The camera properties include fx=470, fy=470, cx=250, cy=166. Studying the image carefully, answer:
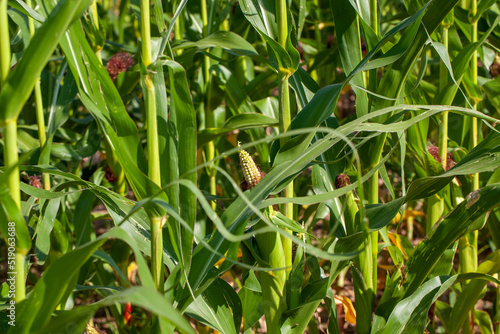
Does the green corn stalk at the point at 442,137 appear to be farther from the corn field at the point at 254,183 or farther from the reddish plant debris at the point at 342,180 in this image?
the reddish plant debris at the point at 342,180

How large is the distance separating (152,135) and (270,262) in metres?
0.33

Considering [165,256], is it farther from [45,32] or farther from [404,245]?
[404,245]

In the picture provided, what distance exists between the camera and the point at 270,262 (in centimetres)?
89

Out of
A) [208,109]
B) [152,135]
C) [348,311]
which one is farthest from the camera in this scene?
[208,109]

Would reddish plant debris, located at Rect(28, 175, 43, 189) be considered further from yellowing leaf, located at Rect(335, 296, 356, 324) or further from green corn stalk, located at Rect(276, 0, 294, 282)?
yellowing leaf, located at Rect(335, 296, 356, 324)

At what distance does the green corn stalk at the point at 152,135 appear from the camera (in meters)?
0.74

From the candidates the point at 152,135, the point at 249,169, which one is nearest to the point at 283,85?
the point at 249,169

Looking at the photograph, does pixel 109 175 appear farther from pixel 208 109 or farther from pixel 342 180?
pixel 342 180

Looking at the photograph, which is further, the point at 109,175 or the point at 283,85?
the point at 109,175

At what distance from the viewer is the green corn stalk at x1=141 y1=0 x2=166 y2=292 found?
74cm

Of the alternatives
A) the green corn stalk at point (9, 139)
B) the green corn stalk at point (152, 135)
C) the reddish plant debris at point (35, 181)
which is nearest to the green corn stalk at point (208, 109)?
Result: the reddish plant debris at point (35, 181)

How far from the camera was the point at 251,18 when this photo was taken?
3.04 feet

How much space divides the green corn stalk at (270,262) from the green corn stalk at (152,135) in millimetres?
158

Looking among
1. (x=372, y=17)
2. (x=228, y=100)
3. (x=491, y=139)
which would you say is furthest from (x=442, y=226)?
(x=228, y=100)
